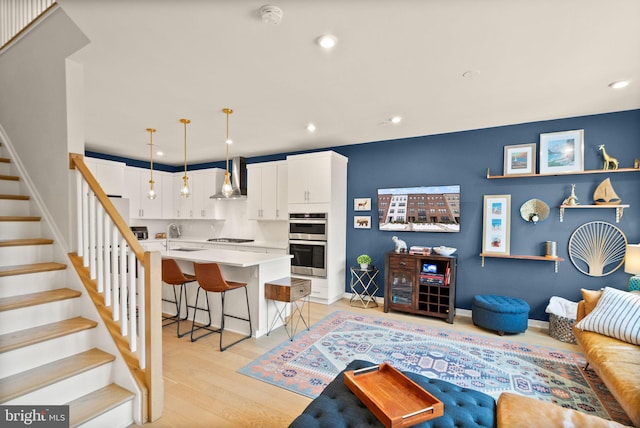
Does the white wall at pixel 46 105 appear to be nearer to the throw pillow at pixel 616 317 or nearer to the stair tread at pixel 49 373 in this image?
the stair tread at pixel 49 373

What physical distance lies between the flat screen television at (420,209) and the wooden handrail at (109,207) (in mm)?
3703

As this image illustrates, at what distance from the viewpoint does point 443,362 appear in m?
2.97

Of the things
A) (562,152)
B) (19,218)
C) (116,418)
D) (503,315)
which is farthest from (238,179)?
(562,152)

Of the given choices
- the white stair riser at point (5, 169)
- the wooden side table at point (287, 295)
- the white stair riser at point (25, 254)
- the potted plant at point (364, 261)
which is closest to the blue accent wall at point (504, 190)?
the potted plant at point (364, 261)

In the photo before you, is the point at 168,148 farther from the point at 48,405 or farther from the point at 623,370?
the point at 623,370

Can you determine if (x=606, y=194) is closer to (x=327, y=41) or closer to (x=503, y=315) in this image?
(x=503, y=315)

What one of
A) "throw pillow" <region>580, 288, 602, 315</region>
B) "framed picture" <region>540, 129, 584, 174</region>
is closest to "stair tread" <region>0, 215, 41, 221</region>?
"throw pillow" <region>580, 288, 602, 315</region>

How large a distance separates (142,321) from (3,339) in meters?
0.79

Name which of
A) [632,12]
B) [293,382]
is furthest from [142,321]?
[632,12]

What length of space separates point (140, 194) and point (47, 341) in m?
5.02

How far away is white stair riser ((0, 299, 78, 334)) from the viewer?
6.33 ft

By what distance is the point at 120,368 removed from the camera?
Result: 205 centimetres

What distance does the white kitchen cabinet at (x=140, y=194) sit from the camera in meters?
6.14

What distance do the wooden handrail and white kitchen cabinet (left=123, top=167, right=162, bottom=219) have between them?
4.20 m
